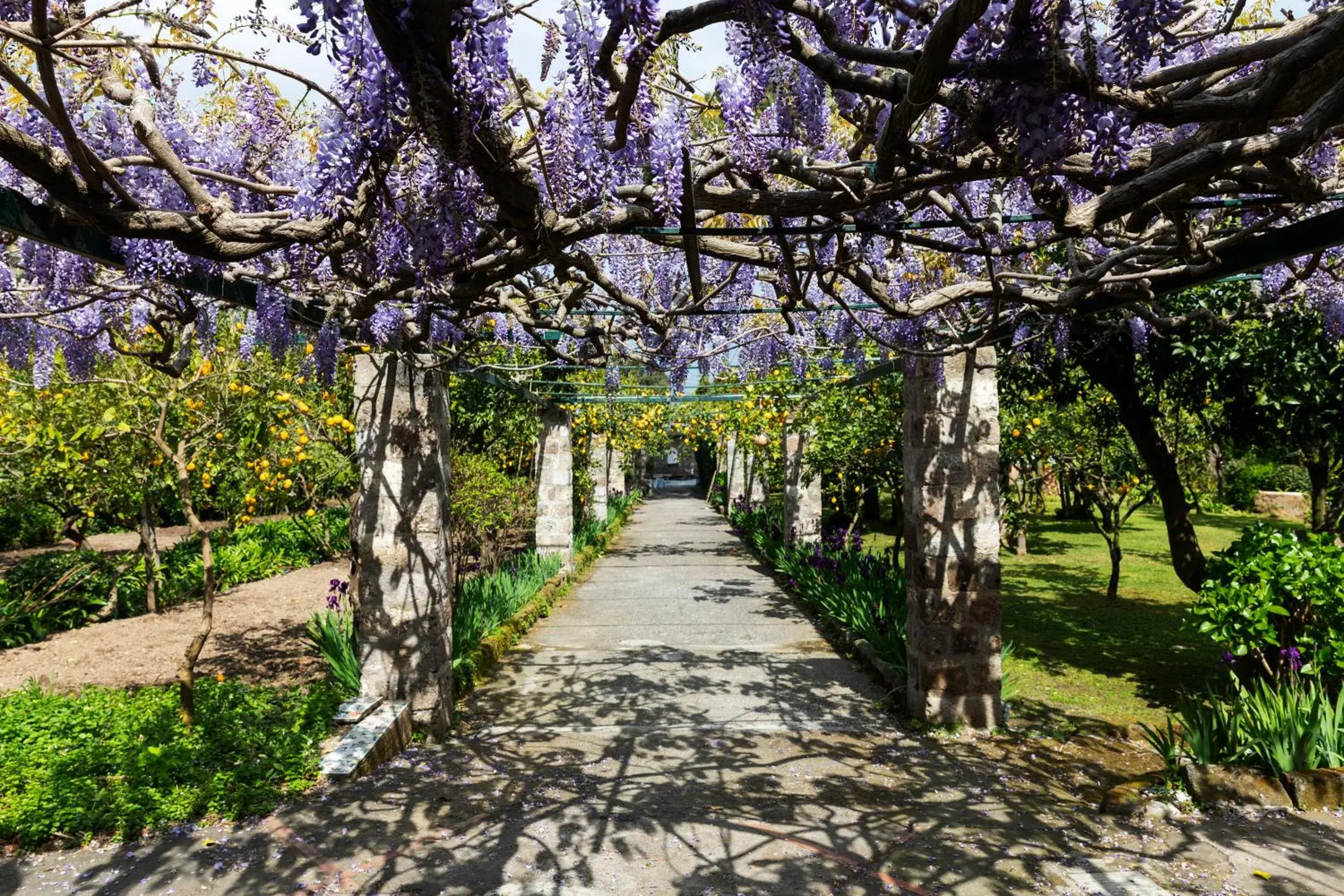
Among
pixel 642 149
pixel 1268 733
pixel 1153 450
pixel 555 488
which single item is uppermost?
pixel 642 149

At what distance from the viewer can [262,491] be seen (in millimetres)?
11391

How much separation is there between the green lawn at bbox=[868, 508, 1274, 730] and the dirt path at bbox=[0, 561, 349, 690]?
5.41 m

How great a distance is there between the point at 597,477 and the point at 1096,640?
10.7 metres

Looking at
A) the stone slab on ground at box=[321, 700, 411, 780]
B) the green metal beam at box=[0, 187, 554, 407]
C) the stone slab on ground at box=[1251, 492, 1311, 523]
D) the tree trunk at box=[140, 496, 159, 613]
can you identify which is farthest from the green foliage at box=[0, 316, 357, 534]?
the stone slab on ground at box=[1251, 492, 1311, 523]

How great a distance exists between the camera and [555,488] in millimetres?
11312

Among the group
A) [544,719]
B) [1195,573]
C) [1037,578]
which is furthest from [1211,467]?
[544,719]

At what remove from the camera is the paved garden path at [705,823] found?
10.4 feet

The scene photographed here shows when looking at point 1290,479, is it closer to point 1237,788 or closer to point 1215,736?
point 1215,736

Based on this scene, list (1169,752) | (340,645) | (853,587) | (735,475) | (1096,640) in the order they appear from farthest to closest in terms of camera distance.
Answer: (735,475) → (1096,640) → (853,587) → (340,645) → (1169,752)

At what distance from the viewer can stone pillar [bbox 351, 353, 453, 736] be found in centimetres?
499

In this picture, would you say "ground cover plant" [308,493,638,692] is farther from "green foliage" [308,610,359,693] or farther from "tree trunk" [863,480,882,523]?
"tree trunk" [863,480,882,523]

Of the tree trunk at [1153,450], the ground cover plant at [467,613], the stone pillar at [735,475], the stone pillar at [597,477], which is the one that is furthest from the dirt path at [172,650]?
the stone pillar at [735,475]

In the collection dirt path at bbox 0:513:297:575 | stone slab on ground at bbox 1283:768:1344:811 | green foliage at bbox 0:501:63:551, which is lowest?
stone slab on ground at bbox 1283:768:1344:811

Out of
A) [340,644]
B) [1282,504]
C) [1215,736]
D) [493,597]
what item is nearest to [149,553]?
[493,597]
